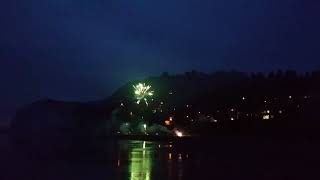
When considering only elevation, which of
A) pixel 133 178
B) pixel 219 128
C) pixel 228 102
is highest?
pixel 228 102

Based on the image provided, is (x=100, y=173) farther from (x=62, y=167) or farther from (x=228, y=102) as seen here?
(x=228, y=102)

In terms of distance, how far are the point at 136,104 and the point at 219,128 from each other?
36.4m

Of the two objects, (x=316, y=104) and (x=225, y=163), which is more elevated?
(x=316, y=104)

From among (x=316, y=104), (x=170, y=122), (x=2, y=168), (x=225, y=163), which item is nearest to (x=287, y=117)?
(x=316, y=104)

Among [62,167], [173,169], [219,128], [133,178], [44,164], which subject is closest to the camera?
[133,178]

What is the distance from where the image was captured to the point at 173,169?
39812 millimetres

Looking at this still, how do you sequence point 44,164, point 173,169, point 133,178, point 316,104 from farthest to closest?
point 316,104 → point 44,164 → point 173,169 → point 133,178

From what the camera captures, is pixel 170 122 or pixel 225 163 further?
pixel 170 122

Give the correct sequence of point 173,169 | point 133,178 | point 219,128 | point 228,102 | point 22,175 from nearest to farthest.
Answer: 1. point 133,178
2. point 22,175
3. point 173,169
4. point 219,128
5. point 228,102

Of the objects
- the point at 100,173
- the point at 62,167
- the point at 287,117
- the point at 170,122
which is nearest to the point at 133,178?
the point at 100,173

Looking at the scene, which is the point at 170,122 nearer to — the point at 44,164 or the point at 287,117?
the point at 287,117

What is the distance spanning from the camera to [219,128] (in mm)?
137375

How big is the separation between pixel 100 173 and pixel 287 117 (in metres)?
114

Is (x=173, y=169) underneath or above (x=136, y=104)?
underneath
